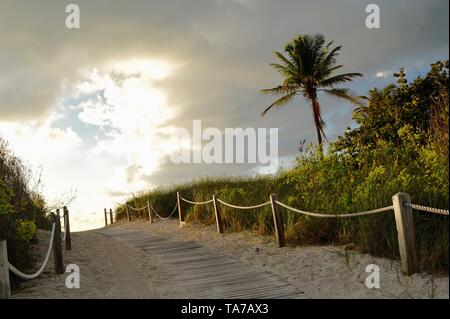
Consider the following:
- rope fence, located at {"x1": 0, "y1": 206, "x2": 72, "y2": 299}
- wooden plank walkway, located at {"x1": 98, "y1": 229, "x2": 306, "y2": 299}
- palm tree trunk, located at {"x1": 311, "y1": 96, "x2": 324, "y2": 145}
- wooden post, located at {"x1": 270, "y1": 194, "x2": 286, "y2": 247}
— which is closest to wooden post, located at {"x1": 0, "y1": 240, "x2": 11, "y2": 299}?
rope fence, located at {"x1": 0, "y1": 206, "x2": 72, "y2": 299}

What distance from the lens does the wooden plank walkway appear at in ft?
20.5

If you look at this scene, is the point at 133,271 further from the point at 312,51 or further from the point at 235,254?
the point at 312,51

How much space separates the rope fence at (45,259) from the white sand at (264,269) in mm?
294

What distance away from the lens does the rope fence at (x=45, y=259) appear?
592 centimetres

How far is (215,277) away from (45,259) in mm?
2827

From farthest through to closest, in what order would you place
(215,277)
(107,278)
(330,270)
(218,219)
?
1. (218,219)
2. (107,278)
3. (215,277)
4. (330,270)

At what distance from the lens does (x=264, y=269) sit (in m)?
7.55

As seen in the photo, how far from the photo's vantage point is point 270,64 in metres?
31.9

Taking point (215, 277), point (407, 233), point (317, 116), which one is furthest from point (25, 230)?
point (317, 116)

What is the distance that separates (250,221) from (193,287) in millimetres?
4607

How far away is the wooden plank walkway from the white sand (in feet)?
0.62

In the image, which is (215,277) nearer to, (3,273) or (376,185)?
(3,273)

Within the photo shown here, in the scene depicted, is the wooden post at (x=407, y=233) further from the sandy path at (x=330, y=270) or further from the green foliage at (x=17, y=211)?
the green foliage at (x=17, y=211)

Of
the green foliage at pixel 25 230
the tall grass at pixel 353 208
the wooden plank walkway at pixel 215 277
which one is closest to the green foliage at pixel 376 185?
the tall grass at pixel 353 208
